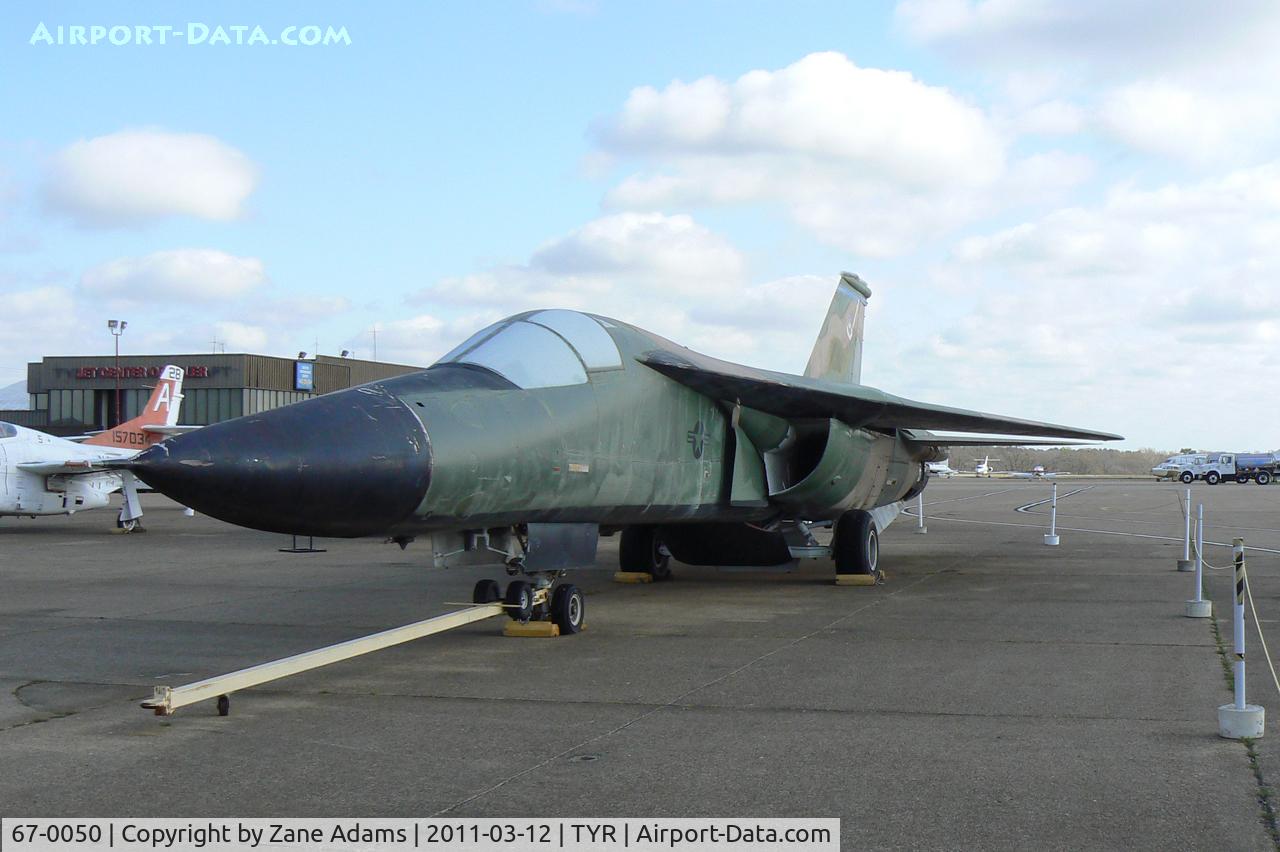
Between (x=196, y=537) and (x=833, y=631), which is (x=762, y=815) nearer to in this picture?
(x=833, y=631)

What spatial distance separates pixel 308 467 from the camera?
6000mm

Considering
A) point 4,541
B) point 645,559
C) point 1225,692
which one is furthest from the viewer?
point 4,541

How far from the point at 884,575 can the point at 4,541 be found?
55.8ft

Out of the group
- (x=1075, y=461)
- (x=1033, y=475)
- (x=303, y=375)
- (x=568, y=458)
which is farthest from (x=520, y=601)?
(x=1075, y=461)

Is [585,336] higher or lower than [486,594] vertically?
higher

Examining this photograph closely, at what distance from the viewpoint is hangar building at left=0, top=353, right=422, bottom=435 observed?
201ft

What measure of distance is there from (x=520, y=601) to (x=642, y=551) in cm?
497

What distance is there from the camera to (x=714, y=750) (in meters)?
5.35

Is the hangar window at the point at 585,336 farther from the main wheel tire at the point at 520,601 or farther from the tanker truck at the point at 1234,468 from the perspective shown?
the tanker truck at the point at 1234,468

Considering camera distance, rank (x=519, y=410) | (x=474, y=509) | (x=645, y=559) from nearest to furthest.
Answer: (x=474, y=509)
(x=519, y=410)
(x=645, y=559)

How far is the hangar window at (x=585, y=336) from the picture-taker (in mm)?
8875

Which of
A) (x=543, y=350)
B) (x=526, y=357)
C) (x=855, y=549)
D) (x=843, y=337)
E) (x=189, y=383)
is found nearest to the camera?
(x=526, y=357)

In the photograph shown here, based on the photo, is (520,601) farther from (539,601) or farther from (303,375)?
(303,375)

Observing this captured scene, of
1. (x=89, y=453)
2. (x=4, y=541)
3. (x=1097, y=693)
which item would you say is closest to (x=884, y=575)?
(x=1097, y=693)
